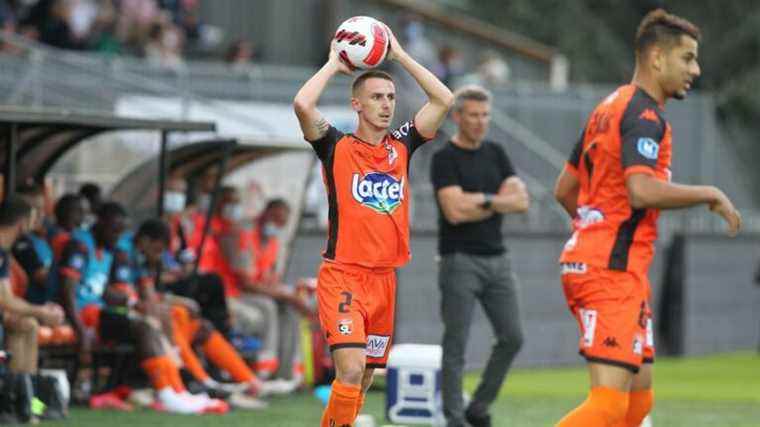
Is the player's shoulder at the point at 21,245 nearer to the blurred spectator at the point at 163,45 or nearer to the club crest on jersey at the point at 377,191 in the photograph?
the club crest on jersey at the point at 377,191

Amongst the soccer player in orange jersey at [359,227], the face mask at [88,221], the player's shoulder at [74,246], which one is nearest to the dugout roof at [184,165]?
the face mask at [88,221]

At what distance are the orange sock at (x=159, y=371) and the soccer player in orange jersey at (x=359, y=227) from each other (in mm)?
4289

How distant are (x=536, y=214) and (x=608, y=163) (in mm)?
12784

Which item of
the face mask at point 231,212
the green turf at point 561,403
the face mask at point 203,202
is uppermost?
the face mask at point 203,202

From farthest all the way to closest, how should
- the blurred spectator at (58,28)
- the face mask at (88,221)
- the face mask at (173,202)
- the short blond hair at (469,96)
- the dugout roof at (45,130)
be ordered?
1. the blurred spectator at (58,28)
2. the face mask at (173,202)
3. the face mask at (88,221)
4. the dugout roof at (45,130)
5. the short blond hair at (469,96)

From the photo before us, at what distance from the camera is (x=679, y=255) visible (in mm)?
22766

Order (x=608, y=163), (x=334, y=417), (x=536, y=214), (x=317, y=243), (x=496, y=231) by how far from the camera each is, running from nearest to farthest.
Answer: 1. (x=608, y=163)
2. (x=334, y=417)
3. (x=496, y=231)
4. (x=317, y=243)
5. (x=536, y=214)

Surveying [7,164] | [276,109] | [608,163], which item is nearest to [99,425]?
[7,164]

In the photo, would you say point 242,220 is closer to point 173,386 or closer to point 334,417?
point 173,386

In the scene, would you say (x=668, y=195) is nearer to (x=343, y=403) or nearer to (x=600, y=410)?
(x=600, y=410)

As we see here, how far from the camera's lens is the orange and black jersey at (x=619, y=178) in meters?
8.65

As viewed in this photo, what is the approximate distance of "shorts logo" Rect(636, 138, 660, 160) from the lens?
28.2 ft

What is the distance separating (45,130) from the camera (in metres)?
14.5

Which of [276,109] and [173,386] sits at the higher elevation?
[276,109]
